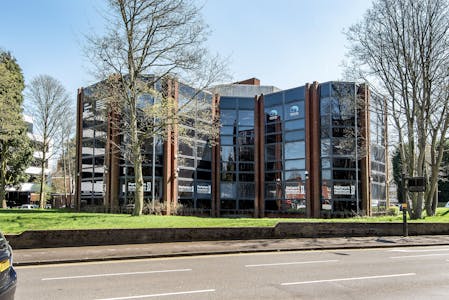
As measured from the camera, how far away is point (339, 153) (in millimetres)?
33062

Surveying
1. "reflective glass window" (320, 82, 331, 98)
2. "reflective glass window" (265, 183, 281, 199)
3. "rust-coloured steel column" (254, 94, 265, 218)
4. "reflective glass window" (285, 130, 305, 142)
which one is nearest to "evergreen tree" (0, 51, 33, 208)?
"rust-coloured steel column" (254, 94, 265, 218)

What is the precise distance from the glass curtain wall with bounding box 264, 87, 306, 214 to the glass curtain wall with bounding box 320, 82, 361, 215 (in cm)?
174

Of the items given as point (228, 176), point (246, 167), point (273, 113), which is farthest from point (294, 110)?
point (228, 176)

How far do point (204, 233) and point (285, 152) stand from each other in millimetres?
19310

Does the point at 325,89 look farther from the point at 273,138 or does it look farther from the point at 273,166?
the point at 273,166

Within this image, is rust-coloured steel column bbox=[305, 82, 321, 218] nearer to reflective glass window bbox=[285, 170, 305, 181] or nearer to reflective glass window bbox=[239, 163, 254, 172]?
reflective glass window bbox=[285, 170, 305, 181]

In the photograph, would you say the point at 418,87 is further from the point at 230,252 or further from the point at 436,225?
the point at 230,252

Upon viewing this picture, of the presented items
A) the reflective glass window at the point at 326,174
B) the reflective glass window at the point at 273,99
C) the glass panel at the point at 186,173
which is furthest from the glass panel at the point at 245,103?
the reflective glass window at the point at 326,174

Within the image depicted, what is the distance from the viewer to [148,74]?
23312mm

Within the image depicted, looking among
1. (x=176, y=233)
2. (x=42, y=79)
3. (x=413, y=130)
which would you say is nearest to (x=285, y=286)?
(x=176, y=233)

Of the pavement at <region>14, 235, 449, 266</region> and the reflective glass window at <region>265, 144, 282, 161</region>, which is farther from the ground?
the reflective glass window at <region>265, 144, 282, 161</region>

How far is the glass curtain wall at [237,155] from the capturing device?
3709 centimetres

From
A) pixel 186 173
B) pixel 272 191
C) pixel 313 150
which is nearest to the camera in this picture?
pixel 313 150

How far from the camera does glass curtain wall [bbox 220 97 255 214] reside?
37.1 meters
